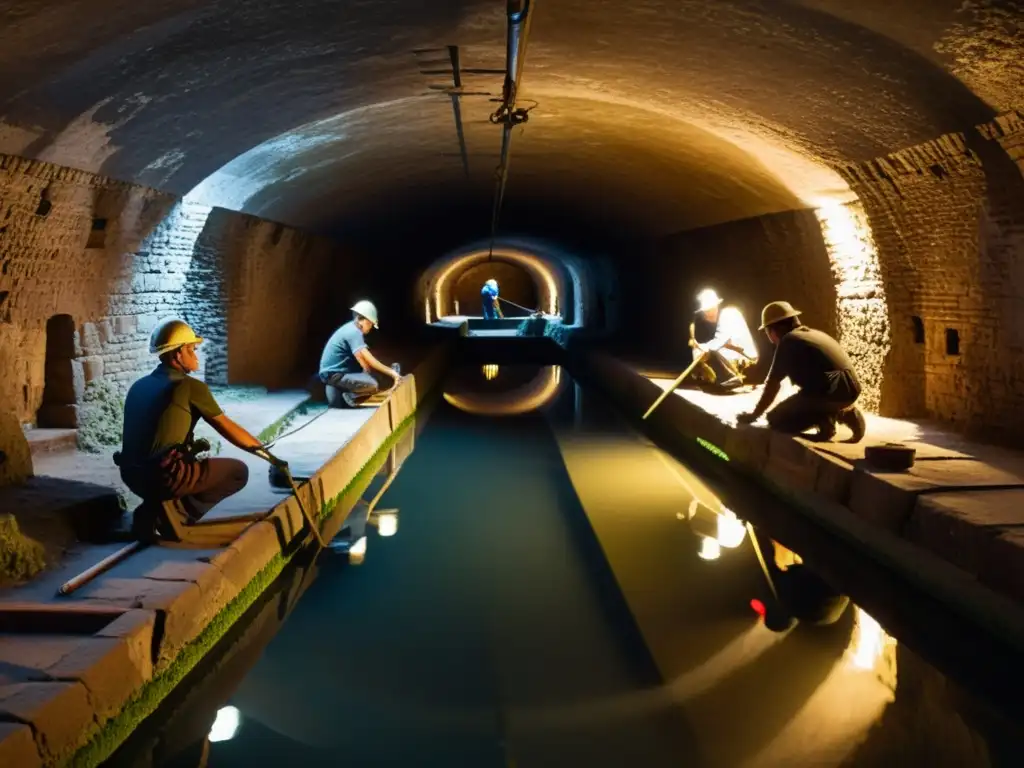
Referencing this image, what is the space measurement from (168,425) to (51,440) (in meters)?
2.88

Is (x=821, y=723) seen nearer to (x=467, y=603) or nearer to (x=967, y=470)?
(x=467, y=603)

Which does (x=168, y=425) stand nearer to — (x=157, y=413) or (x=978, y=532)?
(x=157, y=413)

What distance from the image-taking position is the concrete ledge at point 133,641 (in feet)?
10.7

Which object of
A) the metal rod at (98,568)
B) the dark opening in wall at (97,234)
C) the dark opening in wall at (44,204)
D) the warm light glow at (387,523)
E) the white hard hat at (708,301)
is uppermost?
the dark opening in wall at (44,204)

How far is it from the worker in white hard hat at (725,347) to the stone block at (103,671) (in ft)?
25.1

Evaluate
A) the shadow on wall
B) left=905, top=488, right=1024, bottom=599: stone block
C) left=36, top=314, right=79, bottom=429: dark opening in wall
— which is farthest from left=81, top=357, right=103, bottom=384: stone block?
the shadow on wall

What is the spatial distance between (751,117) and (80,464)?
227 inches

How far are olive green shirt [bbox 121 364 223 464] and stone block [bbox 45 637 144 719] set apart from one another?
1.36 metres

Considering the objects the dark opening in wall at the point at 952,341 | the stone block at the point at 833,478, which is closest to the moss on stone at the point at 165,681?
the stone block at the point at 833,478

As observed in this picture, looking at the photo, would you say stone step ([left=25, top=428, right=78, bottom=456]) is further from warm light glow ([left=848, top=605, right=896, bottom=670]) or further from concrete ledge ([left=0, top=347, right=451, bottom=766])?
warm light glow ([left=848, top=605, right=896, bottom=670])

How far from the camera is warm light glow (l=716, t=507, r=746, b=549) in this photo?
23.0 feet

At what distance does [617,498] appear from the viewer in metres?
8.32

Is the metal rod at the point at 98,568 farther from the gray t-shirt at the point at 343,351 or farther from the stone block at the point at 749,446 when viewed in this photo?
the gray t-shirt at the point at 343,351

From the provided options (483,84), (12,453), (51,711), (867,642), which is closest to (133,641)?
(51,711)
